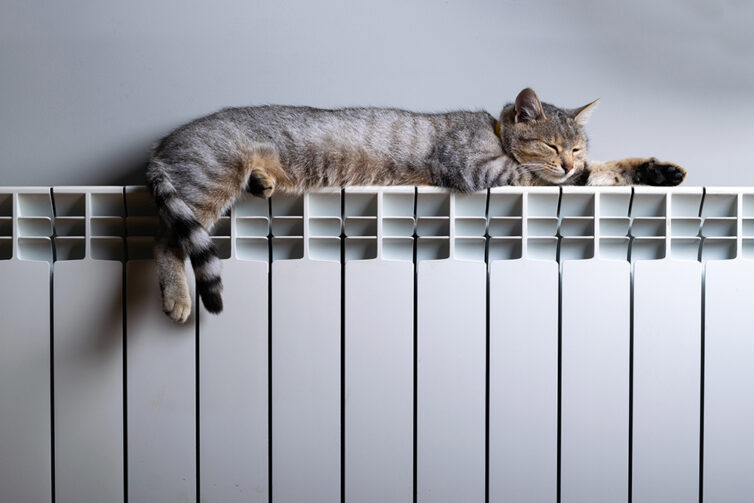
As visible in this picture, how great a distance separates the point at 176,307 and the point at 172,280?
0.05m

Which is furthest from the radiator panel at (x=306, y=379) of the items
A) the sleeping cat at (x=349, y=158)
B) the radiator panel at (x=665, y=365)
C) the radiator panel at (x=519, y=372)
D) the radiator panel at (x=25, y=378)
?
the radiator panel at (x=665, y=365)

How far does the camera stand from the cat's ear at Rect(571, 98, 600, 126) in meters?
0.91

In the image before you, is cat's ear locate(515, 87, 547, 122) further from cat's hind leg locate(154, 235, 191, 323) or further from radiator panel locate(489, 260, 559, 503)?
cat's hind leg locate(154, 235, 191, 323)

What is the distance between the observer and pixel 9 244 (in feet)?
2.78

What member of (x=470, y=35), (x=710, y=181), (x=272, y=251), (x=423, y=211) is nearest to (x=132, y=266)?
(x=272, y=251)

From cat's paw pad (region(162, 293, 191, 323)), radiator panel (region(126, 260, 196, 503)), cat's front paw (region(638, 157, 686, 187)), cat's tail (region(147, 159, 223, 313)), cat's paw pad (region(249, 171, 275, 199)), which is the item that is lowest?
radiator panel (region(126, 260, 196, 503))

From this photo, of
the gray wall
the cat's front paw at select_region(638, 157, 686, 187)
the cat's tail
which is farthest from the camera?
the gray wall

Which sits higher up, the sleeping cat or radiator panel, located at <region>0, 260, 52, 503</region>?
the sleeping cat

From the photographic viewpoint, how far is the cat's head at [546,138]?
2.97 ft

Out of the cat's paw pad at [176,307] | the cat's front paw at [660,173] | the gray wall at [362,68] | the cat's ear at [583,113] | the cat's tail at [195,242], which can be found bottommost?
the cat's paw pad at [176,307]

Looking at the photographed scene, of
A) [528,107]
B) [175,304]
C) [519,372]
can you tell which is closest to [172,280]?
[175,304]

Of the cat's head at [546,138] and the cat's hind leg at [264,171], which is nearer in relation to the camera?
the cat's hind leg at [264,171]

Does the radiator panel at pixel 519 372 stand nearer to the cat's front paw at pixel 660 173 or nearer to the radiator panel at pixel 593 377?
the radiator panel at pixel 593 377

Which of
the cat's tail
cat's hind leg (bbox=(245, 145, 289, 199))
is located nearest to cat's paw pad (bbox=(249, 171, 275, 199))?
cat's hind leg (bbox=(245, 145, 289, 199))
